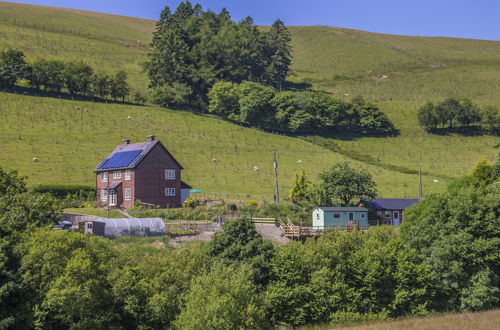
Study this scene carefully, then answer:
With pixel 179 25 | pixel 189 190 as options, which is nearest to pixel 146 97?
pixel 179 25

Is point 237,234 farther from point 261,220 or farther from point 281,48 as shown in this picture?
point 281,48

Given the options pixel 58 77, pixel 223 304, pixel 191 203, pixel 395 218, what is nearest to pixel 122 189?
pixel 191 203

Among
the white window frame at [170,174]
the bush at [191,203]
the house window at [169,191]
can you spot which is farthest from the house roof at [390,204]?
the white window frame at [170,174]

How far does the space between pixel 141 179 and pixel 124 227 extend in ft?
71.7

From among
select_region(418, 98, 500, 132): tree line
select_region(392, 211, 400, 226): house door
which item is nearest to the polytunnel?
select_region(392, 211, 400, 226): house door

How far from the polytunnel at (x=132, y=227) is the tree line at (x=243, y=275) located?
4721 mm

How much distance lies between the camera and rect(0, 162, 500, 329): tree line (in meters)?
36.3

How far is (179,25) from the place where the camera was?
513ft

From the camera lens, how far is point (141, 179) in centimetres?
7606

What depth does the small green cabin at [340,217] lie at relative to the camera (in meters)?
65.4

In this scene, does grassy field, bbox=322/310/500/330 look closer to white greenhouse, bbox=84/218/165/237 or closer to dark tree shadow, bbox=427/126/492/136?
white greenhouse, bbox=84/218/165/237

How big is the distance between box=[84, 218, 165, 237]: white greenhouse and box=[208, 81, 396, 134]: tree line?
71.3 m

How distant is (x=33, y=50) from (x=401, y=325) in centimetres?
13276

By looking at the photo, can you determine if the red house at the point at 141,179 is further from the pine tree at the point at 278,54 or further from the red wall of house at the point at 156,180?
the pine tree at the point at 278,54
